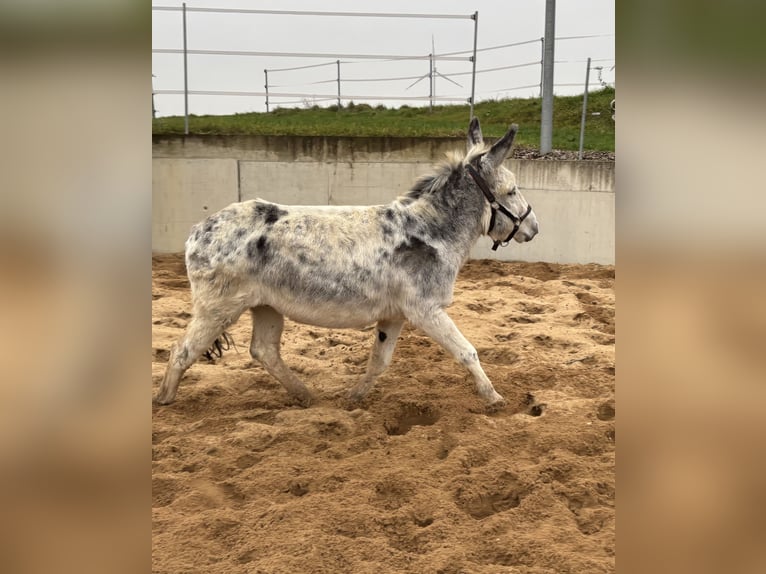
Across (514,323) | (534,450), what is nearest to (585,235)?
(514,323)

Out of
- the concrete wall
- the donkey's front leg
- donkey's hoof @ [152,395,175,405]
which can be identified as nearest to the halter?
the donkey's front leg

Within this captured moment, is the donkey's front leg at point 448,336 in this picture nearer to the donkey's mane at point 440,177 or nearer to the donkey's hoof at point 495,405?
the donkey's hoof at point 495,405

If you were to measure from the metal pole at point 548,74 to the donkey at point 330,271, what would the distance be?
7970 mm

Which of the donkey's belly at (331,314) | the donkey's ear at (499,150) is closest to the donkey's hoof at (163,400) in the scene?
the donkey's belly at (331,314)

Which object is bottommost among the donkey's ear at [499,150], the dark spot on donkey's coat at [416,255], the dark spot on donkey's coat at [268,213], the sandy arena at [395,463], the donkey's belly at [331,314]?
the sandy arena at [395,463]

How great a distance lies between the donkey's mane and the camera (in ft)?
19.5

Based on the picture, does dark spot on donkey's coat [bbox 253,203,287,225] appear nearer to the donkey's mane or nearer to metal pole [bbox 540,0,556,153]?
the donkey's mane

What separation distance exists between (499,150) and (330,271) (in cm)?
181

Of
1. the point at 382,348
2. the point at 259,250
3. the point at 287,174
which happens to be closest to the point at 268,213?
the point at 259,250

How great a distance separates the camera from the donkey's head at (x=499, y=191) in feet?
19.3

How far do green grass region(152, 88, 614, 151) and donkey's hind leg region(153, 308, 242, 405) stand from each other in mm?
9217

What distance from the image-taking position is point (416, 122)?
55.7 ft
